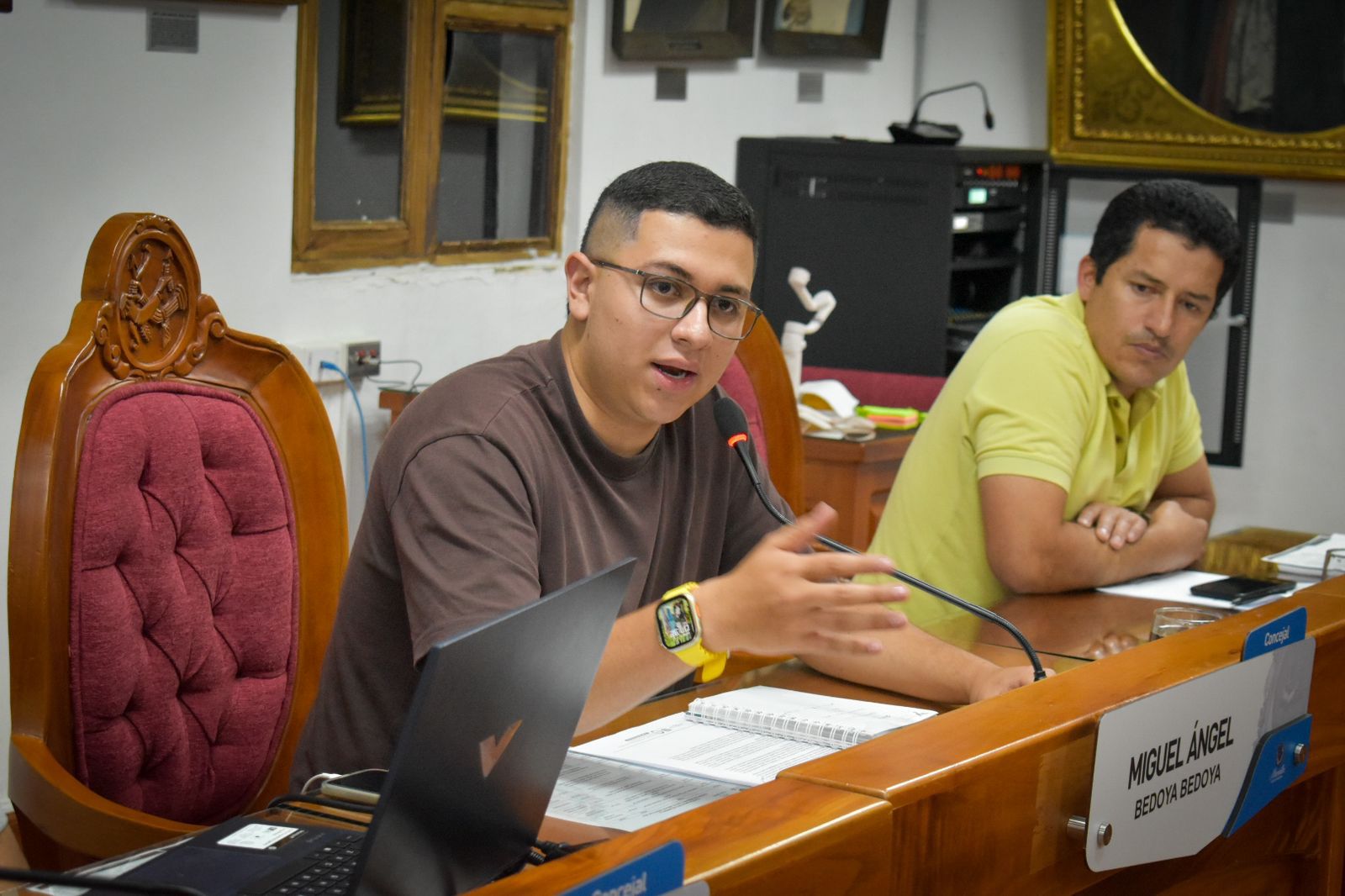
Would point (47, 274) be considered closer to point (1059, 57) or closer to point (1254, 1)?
point (1059, 57)

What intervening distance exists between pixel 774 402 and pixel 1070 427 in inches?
30.3

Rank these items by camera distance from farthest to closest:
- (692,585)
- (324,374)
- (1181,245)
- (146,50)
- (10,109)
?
(324,374)
(146,50)
(10,109)
(1181,245)
(692,585)

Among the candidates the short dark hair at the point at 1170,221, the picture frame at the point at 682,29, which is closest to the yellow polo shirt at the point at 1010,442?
the short dark hair at the point at 1170,221

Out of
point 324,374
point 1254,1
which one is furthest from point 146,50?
point 1254,1

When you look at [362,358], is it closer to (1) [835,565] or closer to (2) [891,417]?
(2) [891,417]

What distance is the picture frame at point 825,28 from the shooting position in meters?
4.50

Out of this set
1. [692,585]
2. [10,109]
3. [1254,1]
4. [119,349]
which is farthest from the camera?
[1254,1]

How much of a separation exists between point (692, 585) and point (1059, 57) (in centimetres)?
398

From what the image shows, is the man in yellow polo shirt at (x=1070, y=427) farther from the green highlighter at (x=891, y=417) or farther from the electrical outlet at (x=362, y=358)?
the electrical outlet at (x=362, y=358)

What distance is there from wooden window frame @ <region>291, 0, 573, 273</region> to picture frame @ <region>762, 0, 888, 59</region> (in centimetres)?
88

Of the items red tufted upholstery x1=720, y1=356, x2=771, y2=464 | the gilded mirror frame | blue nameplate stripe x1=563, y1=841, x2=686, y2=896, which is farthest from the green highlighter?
blue nameplate stripe x1=563, y1=841, x2=686, y2=896

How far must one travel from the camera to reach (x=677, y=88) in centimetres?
419

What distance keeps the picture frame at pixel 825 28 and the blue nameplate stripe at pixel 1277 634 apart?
10.8ft

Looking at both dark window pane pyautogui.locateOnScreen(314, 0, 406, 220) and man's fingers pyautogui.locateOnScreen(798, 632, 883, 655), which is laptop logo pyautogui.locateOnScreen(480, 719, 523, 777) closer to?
man's fingers pyautogui.locateOnScreen(798, 632, 883, 655)
